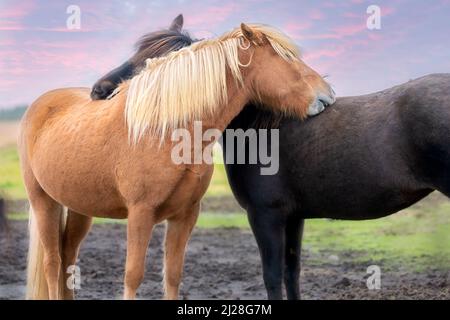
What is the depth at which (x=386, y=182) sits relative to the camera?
3.33m

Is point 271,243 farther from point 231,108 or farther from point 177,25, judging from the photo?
point 177,25

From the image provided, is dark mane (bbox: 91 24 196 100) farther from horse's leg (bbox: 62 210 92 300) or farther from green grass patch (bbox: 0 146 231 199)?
green grass patch (bbox: 0 146 231 199)

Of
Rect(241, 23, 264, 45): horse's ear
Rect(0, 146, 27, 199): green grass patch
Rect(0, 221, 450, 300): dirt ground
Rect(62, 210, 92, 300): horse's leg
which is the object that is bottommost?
Rect(0, 221, 450, 300): dirt ground

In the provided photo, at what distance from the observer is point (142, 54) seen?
3613 mm

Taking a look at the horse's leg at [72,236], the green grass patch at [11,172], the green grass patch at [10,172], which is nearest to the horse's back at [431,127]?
the horse's leg at [72,236]

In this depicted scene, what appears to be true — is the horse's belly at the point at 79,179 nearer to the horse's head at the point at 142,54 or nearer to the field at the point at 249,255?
the horse's head at the point at 142,54

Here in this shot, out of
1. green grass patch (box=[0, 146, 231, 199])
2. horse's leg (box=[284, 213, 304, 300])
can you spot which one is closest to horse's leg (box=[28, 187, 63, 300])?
horse's leg (box=[284, 213, 304, 300])

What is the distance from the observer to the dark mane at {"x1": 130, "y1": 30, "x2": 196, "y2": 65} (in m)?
3.59

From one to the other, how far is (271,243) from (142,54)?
1.16 metres

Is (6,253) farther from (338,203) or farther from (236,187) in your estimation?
(338,203)

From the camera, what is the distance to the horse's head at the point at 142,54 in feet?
11.8

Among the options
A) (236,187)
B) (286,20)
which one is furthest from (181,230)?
(286,20)

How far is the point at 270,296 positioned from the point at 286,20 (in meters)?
2.14

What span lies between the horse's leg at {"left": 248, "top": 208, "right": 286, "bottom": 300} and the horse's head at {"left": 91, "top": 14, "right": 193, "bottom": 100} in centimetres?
94
